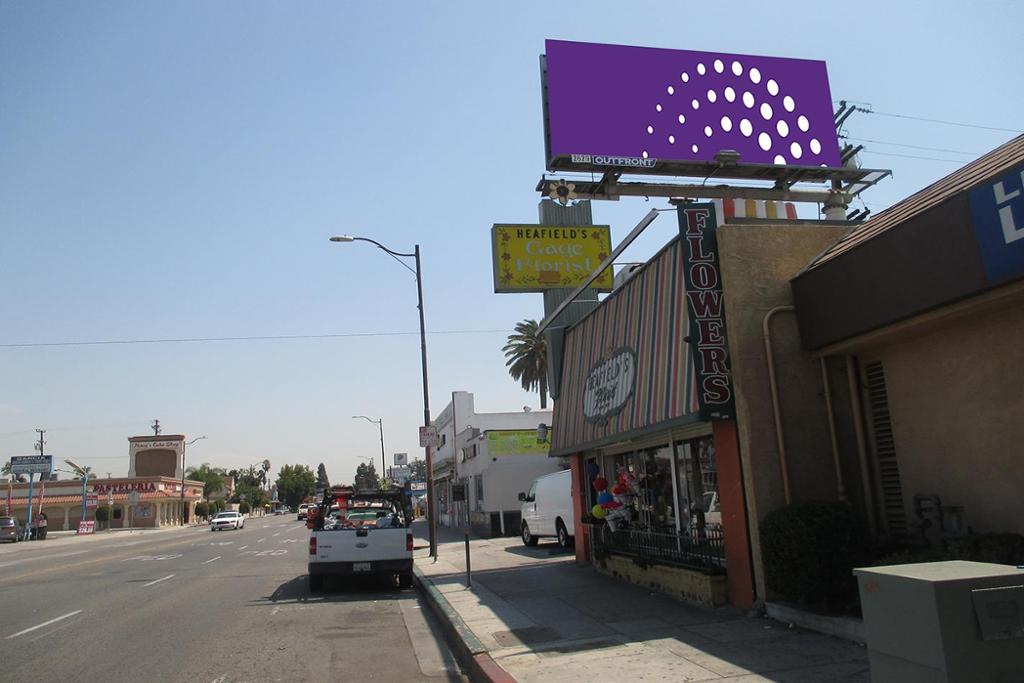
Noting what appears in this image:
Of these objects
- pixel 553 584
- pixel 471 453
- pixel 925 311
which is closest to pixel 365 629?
pixel 553 584

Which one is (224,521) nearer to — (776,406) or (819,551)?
(776,406)

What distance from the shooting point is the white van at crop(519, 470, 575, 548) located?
65.3ft

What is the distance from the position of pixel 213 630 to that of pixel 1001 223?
35.2 feet

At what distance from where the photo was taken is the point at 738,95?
744 inches

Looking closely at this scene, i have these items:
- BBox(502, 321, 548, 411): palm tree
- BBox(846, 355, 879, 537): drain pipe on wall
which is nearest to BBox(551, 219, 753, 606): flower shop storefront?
BBox(846, 355, 879, 537): drain pipe on wall

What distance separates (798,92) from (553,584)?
1380 cm

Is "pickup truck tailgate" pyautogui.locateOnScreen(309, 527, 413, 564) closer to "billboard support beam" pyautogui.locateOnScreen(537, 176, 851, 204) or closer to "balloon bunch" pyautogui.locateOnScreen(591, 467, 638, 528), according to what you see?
"balloon bunch" pyautogui.locateOnScreen(591, 467, 638, 528)

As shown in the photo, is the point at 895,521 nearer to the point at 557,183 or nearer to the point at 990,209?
the point at 990,209

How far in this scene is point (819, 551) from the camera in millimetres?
8234

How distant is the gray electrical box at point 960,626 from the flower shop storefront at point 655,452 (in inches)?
234

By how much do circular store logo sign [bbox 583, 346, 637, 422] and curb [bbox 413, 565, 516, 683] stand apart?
13.7 ft

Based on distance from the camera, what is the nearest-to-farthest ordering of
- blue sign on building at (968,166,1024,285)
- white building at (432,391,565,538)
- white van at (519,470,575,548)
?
1. blue sign on building at (968,166,1024,285)
2. white van at (519,470,575,548)
3. white building at (432,391,565,538)

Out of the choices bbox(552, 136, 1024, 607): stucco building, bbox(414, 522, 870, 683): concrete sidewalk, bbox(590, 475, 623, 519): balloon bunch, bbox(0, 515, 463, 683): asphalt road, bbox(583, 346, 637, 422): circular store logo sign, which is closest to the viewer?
bbox(414, 522, 870, 683): concrete sidewalk

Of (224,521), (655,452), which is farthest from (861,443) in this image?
(224,521)
